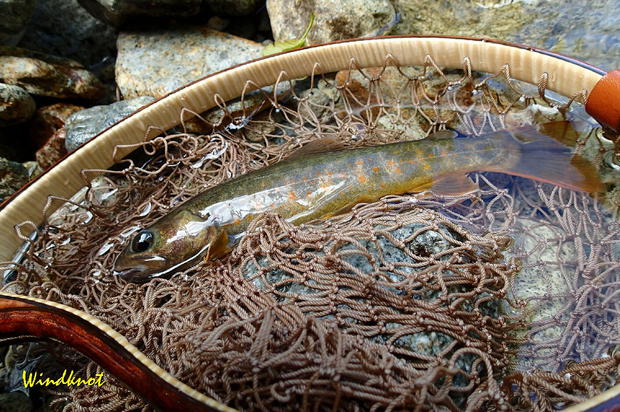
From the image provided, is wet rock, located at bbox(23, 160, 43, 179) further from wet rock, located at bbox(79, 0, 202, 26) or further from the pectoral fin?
the pectoral fin

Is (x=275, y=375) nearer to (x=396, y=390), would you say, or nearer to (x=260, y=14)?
(x=396, y=390)

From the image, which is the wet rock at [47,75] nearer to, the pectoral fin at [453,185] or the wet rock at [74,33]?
the wet rock at [74,33]

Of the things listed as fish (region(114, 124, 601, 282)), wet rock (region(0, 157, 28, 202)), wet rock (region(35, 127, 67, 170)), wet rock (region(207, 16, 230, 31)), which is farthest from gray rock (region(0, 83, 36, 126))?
fish (region(114, 124, 601, 282))

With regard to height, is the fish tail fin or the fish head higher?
the fish head

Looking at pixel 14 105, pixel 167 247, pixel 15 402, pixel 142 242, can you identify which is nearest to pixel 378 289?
pixel 167 247

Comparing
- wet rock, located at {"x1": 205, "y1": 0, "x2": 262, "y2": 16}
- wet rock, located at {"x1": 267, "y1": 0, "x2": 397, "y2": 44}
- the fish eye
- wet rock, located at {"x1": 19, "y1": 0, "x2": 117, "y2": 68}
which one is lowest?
A: the fish eye

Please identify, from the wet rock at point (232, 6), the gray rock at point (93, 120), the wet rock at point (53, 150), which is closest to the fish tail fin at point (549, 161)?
the gray rock at point (93, 120)
